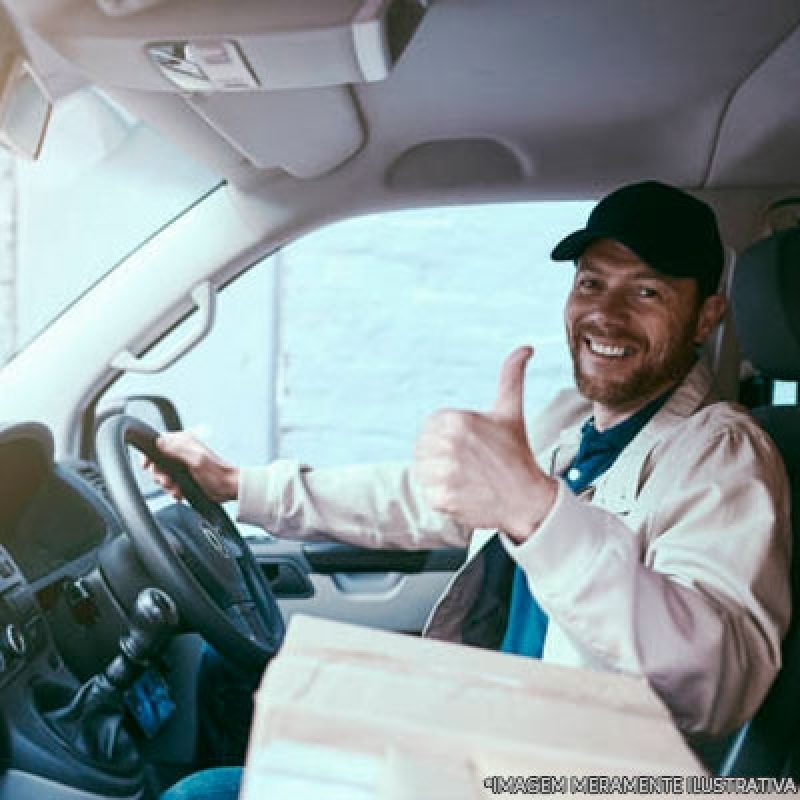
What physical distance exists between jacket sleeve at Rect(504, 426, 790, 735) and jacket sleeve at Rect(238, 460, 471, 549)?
2.15ft

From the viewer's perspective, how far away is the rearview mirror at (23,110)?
1.15m

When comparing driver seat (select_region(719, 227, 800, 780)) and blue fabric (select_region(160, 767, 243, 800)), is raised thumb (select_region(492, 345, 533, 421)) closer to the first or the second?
driver seat (select_region(719, 227, 800, 780))

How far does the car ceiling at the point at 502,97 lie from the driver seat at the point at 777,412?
327mm

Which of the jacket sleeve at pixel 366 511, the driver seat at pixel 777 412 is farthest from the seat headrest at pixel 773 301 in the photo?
the jacket sleeve at pixel 366 511

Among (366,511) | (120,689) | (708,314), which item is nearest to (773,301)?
(708,314)

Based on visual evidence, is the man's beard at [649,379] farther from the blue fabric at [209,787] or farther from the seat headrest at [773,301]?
the blue fabric at [209,787]

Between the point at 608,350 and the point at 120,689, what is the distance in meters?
0.79

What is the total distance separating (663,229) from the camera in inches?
60.2

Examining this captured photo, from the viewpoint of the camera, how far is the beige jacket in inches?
43.2

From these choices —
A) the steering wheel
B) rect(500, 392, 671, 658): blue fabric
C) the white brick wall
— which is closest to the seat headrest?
rect(500, 392, 671, 658): blue fabric

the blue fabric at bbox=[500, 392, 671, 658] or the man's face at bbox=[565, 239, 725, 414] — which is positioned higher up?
the man's face at bbox=[565, 239, 725, 414]

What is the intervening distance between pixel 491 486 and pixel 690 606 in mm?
234

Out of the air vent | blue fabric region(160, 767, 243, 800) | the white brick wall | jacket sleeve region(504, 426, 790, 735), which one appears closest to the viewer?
jacket sleeve region(504, 426, 790, 735)

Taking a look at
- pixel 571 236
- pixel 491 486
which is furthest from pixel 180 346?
pixel 491 486
